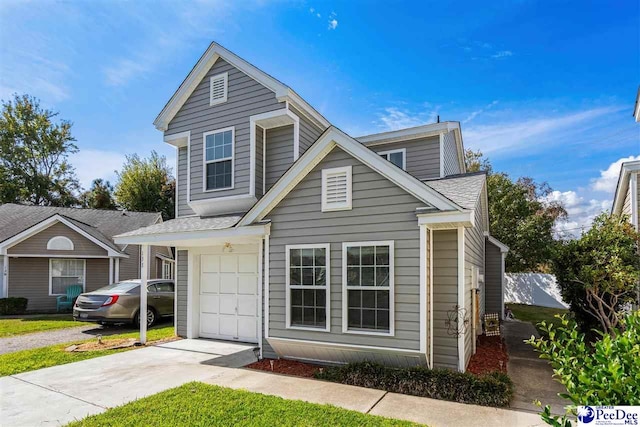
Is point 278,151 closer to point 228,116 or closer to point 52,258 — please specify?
point 228,116

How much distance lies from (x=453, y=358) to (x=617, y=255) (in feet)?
16.2

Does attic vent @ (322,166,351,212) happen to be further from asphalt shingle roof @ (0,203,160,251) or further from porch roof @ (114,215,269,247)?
asphalt shingle roof @ (0,203,160,251)

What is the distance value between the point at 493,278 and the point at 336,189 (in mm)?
9204

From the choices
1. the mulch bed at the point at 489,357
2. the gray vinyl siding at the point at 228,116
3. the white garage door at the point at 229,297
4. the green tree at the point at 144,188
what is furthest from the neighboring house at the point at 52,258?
the mulch bed at the point at 489,357

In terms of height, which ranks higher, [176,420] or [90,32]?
[90,32]

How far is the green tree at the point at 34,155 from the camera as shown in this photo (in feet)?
104

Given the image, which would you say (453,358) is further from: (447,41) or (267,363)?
(447,41)

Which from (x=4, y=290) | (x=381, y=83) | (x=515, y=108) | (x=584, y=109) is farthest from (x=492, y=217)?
(x=4, y=290)

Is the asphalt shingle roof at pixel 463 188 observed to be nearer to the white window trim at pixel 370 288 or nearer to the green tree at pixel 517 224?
the white window trim at pixel 370 288

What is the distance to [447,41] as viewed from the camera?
37.3 ft

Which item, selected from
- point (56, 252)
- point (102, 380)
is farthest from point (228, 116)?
point (56, 252)

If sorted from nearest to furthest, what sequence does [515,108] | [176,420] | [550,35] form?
[176,420] → [550,35] → [515,108]

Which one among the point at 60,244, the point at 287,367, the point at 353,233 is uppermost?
the point at 353,233

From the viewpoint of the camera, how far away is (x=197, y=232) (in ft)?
28.2
